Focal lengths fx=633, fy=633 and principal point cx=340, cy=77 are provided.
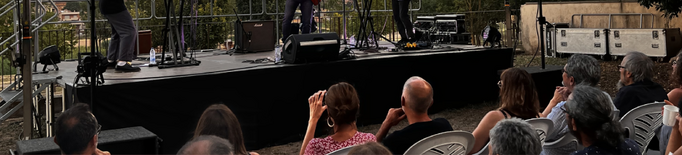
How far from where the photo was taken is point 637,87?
161 inches

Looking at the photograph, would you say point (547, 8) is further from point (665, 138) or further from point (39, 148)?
point (39, 148)

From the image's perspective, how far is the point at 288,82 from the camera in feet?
21.1

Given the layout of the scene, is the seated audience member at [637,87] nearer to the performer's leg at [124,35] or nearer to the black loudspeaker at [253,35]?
the performer's leg at [124,35]

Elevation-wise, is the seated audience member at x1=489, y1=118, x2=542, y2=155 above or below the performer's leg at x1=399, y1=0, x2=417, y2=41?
below

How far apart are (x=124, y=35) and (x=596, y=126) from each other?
477 centimetres

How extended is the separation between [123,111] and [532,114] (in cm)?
341

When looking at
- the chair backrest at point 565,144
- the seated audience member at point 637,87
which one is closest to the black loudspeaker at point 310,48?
the seated audience member at point 637,87

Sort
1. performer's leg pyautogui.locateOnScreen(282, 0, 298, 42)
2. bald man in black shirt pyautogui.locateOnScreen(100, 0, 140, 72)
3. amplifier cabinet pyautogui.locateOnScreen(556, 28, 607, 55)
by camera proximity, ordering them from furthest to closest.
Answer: amplifier cabinet pyautogui.locateOnScreen(556, 28, 607, 55) < performer's leg pyautogui.locateOnScreen(282, 0, 298, 42) < bald man in black shirt pyautogui.locateOnScreen(100, 0, 140, 72)

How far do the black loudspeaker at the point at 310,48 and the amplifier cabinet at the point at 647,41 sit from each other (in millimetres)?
7655

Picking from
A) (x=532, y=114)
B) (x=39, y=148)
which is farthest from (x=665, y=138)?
(x=39, y=148)

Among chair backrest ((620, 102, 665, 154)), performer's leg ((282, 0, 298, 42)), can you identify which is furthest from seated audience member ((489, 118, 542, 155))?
performer's leg ((282, 0, 298, 42))

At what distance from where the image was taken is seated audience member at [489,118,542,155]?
92.2 inches

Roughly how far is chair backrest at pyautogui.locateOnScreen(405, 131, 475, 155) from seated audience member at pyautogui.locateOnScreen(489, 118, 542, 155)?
1.78ft

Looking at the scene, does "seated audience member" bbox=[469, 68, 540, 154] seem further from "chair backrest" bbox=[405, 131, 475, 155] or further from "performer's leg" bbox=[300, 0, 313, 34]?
"performer's leg" bbox=[300, 0, 313, 34]
